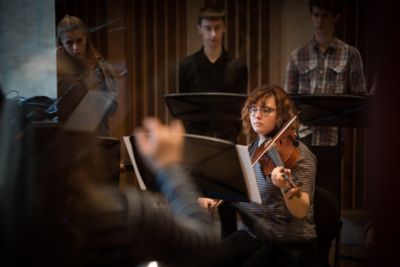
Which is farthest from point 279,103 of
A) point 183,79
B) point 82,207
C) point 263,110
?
point 82,207

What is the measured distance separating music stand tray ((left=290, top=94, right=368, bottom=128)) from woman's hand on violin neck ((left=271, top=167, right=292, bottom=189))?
638 mm

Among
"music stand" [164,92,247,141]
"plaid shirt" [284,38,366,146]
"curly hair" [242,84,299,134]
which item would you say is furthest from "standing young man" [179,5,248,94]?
"curly hair" [242,84,299,134]

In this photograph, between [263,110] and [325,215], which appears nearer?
[325,215]

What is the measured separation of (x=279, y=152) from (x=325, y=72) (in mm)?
1374

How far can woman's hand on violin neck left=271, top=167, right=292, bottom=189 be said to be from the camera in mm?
2092

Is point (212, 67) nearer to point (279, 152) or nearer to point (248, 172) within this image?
point (279, 152)

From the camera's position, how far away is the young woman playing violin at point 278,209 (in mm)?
2137

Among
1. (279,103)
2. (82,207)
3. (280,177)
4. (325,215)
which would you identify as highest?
(279,103)

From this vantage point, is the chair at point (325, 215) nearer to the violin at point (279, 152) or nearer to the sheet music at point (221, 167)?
the violin at point (279, 152)

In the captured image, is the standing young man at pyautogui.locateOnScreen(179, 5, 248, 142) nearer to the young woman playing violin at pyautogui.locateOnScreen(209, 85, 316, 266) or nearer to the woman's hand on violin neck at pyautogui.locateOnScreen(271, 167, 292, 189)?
the young woman playing violin at pyautogui.locateOnScreen(209, 85, 316, 266)

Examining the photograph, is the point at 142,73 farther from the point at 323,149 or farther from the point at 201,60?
the point at 323,149

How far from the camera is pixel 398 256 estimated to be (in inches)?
36.9

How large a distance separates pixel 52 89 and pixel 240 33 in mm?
1901

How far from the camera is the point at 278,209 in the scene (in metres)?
2.25
